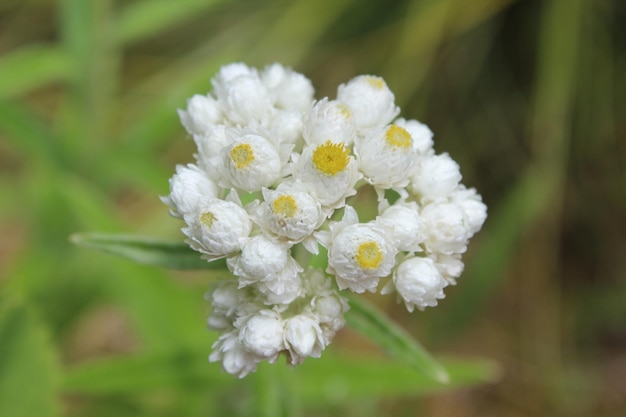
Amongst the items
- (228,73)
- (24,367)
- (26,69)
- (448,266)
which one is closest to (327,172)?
(448,266)

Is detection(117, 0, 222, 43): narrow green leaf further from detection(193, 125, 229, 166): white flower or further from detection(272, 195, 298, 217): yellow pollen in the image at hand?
detection(272, 195, 298, 217): yellow pollen

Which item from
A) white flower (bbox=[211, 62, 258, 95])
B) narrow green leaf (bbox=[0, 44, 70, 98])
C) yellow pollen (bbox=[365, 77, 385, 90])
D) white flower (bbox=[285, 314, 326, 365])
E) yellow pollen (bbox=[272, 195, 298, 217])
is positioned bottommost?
white flower (bbox=[285, 314, 326, 365])

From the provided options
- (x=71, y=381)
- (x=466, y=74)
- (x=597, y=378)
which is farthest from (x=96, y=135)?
(x=597, y=378)

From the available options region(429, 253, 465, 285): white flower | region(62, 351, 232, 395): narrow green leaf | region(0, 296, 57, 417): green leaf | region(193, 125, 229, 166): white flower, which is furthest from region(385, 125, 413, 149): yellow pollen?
region(0, 296, 57, 417): green leaf

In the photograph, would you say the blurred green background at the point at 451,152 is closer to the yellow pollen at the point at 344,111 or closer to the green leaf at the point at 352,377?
the green leaf at the point at 352,377

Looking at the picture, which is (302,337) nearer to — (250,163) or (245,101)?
(250,163)

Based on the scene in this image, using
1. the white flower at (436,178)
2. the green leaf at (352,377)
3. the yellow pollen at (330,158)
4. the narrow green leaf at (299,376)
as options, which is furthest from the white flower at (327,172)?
the green leaf at (352,377)
